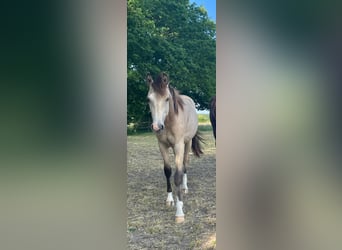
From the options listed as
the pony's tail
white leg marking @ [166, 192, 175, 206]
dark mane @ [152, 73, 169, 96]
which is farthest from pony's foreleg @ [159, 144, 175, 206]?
dark mane @ [152, 73, 169, 96]

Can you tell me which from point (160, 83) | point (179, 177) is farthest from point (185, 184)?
point (160, 83)

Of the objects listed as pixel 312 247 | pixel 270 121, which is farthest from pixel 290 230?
pixel 270 121

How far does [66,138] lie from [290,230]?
79 centimetres

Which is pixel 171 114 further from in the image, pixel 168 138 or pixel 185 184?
pixel 185 184

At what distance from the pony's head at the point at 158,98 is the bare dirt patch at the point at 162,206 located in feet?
0.20

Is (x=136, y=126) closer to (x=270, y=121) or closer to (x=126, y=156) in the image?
(x=126, y=156)

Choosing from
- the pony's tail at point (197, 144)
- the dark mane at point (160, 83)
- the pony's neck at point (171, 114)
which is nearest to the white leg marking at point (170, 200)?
the pony's tail at point (197, 144)

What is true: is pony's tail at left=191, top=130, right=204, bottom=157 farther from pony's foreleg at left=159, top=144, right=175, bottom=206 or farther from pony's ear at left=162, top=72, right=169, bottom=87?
pony's ear at left=162, top=72, right=169, bottom=87

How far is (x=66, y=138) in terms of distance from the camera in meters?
1.00

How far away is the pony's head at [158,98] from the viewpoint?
1.18m

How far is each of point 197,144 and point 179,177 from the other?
0.15 meters

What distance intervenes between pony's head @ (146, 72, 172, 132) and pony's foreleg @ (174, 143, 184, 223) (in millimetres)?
120

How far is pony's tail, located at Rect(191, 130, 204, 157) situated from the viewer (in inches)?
48.2

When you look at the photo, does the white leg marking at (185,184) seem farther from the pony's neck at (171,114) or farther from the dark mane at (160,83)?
the dark mane at (160,83)
